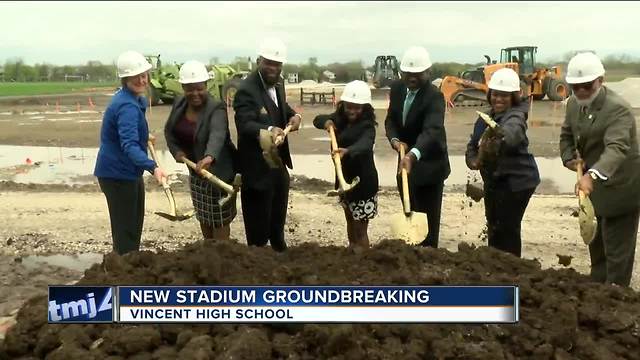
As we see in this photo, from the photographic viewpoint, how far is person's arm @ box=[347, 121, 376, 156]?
4570 mm

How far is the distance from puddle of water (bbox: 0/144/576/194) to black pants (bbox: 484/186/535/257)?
4.92m

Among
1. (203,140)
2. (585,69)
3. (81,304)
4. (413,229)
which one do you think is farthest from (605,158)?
(81,304)

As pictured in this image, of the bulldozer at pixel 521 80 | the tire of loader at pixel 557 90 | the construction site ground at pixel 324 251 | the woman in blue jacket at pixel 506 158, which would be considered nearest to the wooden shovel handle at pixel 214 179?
the construction site ground at pixel 324 251

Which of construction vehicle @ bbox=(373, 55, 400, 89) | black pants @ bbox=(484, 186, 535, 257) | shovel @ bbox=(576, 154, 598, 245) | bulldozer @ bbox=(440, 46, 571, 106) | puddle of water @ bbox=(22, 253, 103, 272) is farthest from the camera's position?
construction vehicle @ bbox=(373, 55, 400, 89)

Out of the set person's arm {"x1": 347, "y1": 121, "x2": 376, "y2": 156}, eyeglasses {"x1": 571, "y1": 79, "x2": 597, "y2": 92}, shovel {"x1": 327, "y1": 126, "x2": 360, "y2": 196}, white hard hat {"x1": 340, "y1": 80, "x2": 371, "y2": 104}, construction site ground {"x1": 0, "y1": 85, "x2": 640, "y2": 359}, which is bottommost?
construction site ground {"x1": 0, "y1": 85, "x2": 640, "y2": 359}

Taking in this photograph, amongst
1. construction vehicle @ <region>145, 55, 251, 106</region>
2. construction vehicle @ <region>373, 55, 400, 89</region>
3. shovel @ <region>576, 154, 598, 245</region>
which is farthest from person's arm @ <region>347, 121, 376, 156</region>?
construction vehicle @ <region>373, 55, 400, 89</region>

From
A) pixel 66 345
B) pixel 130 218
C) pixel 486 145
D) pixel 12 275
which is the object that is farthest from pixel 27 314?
pixel 486 145

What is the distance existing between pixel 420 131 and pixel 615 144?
51.1 inches

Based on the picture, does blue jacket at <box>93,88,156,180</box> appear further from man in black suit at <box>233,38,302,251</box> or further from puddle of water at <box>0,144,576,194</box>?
puddle of water at <box>0,144,576,194</box>

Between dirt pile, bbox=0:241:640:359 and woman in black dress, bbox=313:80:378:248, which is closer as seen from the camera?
dirt pile, bbox=0:241:640:359

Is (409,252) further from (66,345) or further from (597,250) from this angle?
(66,345)

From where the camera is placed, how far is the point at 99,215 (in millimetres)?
7520

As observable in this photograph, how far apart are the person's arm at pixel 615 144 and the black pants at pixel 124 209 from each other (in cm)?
283

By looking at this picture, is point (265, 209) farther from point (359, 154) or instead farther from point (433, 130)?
point (433, 130)
